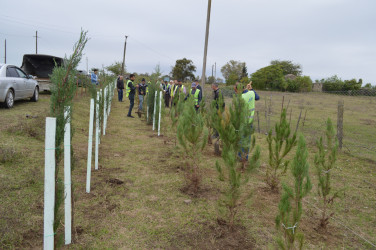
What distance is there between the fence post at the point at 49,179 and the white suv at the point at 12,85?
6857 millimetres

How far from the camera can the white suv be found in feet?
24.1

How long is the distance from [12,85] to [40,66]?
4.95 metres

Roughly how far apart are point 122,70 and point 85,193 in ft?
105

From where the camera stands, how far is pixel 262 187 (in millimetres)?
4387

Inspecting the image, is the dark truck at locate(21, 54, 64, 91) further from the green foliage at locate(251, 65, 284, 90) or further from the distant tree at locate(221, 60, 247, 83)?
the distant tree at locate(221, 60, 247, 83)

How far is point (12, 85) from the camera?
7758mm

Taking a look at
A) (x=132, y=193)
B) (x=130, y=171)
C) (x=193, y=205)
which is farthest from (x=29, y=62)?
(x=193, y=205)

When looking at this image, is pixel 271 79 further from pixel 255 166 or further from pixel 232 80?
pixel 255 166

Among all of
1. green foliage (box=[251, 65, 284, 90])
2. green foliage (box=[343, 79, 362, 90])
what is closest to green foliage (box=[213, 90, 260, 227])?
green foliage (box=[343, 79, 362, 90])

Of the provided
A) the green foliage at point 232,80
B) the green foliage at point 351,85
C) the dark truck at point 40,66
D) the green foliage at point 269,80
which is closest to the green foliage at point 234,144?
the dark truck at point 40,66

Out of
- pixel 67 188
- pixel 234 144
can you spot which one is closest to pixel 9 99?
pixel 67 188

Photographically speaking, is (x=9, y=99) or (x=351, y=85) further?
(x=351, y=85)

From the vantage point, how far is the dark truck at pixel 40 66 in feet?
37.7

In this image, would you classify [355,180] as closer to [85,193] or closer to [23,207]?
[85,193]
